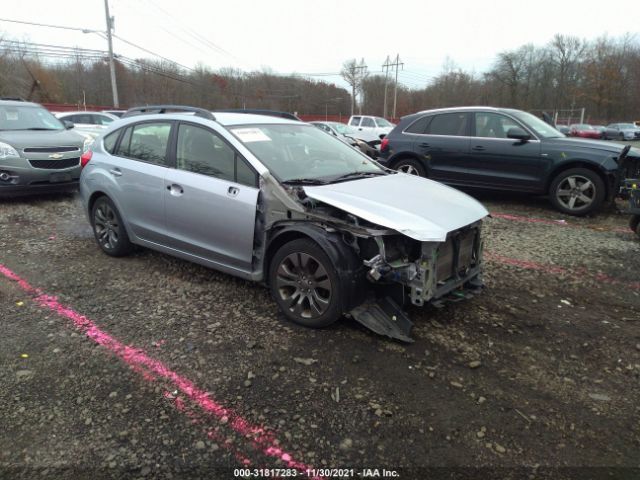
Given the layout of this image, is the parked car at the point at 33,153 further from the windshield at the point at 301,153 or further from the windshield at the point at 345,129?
the windshield at the point at 345,129

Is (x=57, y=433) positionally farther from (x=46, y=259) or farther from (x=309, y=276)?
(x=46, y=259)

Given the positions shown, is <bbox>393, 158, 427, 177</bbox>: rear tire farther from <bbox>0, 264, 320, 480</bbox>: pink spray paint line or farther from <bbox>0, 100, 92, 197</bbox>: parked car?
<bbox>0, 264, 320, 480</bbox>: pink spray paint line

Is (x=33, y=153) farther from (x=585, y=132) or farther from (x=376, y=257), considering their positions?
(x=585, y=132)

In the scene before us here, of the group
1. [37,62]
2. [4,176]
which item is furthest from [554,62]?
[4,176]

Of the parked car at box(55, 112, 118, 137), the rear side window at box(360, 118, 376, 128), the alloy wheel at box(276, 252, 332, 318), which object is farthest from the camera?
the rear side window at box(360, 118, 376, 128)

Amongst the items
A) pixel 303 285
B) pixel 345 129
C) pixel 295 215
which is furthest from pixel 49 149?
pixel 345 129

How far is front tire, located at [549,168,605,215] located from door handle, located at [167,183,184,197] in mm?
6323

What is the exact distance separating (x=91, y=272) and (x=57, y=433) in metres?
2.71

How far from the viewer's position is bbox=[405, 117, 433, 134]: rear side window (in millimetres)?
9102

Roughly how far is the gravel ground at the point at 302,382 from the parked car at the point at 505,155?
124 inches

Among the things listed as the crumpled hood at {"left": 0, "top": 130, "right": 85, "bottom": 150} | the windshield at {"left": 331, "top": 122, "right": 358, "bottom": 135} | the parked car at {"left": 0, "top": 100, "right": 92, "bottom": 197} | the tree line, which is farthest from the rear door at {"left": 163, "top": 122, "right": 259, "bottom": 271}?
the tree line

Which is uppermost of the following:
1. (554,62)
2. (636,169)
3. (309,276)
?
(554,62)

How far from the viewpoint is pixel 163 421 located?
8.75 feet

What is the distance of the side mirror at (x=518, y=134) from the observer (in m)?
7.83
